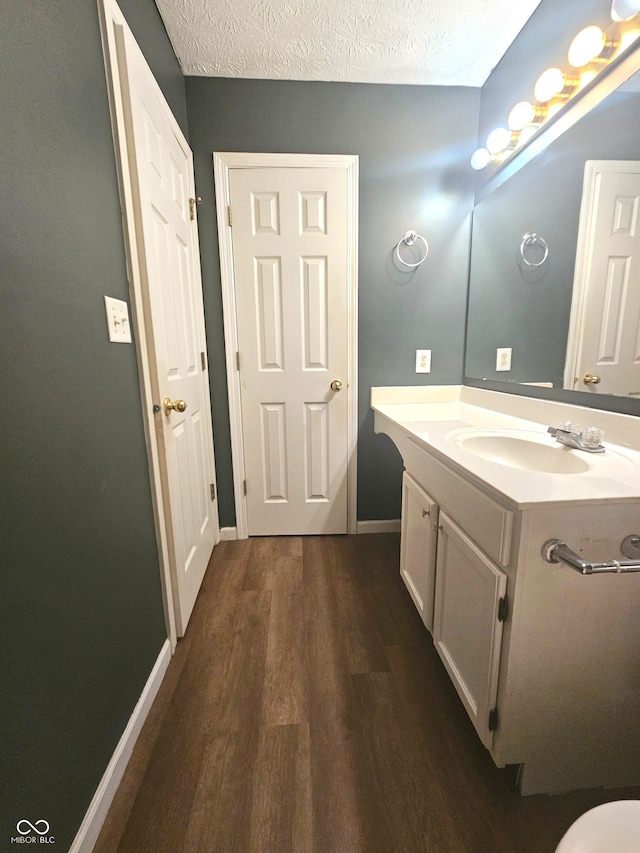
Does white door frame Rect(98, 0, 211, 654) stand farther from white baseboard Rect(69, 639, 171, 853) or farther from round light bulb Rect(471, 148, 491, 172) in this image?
round light bulb Rect(471, 148, 491, 172)

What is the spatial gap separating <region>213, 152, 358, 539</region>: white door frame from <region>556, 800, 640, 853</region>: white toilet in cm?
158

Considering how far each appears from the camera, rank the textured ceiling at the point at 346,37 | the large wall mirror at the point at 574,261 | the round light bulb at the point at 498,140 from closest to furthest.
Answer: the large wall mirror at the point at 574,261, the textured ceiling at the point at 346,37, the round light bulb at the point at 498,140

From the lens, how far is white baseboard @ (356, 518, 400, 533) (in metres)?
2.11

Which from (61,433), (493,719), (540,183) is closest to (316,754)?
(493,719)

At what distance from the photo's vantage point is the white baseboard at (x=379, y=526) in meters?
2.11

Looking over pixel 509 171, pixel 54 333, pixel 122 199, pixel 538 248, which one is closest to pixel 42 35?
pixel 122 199

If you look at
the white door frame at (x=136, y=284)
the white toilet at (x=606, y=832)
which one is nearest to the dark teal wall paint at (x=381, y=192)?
the white door frame at (x=136, y=284)

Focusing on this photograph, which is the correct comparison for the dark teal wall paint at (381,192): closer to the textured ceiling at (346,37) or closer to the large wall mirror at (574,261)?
the textured ceiling at (346,37)

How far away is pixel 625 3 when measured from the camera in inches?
37.1

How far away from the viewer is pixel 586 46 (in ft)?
3.54

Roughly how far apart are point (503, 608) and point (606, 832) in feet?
1.07

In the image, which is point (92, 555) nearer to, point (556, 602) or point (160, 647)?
point (160, 647)

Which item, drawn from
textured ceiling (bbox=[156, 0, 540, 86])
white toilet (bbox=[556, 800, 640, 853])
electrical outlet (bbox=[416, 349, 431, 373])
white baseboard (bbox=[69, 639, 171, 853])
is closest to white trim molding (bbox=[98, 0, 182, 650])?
white baseboard (bbox=[69, 639, 171, 853])

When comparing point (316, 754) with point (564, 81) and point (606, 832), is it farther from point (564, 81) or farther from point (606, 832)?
point (564, 81)
